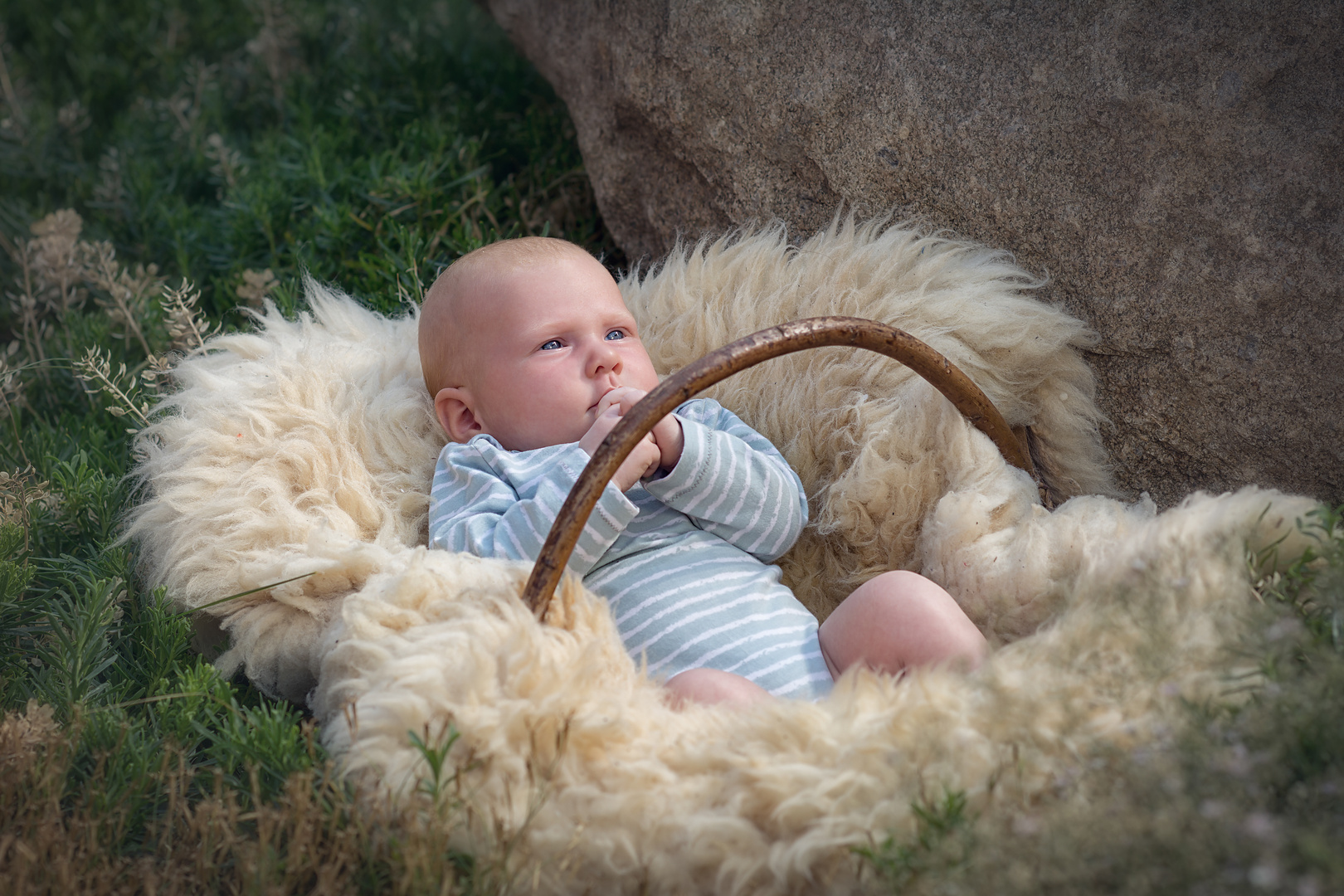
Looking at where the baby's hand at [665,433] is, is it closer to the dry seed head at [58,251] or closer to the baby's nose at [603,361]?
the baby's nose at [603,361]

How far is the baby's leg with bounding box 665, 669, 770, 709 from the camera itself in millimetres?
1627

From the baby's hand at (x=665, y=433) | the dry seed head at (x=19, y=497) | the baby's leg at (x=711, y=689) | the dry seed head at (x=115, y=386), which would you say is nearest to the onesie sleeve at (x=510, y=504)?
the baby's hand at (x=665, y=433)

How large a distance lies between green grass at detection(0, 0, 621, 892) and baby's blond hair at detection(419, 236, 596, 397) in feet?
1.75

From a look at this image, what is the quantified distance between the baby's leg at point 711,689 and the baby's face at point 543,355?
0.54 meters

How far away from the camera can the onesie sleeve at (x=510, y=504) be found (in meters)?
1.79

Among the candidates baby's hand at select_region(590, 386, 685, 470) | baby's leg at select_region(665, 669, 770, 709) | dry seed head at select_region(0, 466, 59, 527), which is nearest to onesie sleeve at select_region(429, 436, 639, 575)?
baby's hand at select_region(590, 386, 685, 470)

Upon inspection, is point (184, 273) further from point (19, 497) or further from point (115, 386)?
point (19, 497)

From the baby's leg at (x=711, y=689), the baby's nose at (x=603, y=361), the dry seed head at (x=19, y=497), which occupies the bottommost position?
the dry seed head at (x=19, y=497)

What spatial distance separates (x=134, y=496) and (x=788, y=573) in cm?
147

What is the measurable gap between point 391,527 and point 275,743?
20.1 inches

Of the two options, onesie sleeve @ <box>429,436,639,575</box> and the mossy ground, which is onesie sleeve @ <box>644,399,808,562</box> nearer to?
onesie sleeve @ <box>429,436,639,575</box>

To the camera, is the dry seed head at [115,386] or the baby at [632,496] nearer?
the baby at [632,496]

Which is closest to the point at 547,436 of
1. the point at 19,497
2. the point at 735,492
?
the point at 735,492

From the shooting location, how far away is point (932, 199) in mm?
2217
